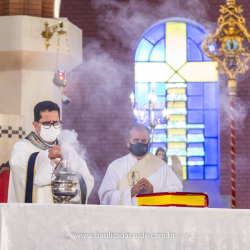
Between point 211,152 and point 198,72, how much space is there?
146cm

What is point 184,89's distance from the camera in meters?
7.78

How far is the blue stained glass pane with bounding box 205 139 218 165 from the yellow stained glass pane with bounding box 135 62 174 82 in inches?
54.2

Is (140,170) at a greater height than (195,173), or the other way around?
(140,170)

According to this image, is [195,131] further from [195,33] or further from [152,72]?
[195,33]

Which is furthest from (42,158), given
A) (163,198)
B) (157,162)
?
(163,198)

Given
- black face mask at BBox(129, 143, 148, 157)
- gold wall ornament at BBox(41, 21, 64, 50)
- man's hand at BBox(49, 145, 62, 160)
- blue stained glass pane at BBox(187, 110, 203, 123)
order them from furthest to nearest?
blue stained glass pane at BBox(187, 110, 203, 123) → gold wall ornament at BBox(41, 21, 64, 50) → black face mask at BBox(129, 143, 148, 157) → man's hand at BBox(49, 145, 62, 160)

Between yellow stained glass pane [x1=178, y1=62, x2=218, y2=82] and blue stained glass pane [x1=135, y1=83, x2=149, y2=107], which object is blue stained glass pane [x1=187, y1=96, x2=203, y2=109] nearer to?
yellow stained glass pane [x1=178, y1=62, x2=218, y2=82]

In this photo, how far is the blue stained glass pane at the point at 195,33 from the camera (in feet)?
25.8

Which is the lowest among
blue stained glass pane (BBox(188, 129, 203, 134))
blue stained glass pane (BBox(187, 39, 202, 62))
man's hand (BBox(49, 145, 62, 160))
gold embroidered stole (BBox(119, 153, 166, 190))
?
gold embroidered stole (BBox(119, 153, 166, 190))

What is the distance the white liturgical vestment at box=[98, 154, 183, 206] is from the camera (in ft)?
8.94

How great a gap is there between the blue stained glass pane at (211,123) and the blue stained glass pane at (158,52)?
129cm

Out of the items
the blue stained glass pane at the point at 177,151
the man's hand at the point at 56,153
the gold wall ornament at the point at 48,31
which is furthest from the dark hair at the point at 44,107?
the blue stained glass pane at the point at 177,151

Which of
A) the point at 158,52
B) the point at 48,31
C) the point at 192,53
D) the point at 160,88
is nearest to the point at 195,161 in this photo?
the point at 160,88

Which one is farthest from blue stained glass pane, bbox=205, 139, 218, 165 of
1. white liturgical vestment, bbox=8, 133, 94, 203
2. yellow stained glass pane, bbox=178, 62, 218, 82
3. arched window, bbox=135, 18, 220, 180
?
white liturgical vestment, bbox=8, 133, 94, 203
